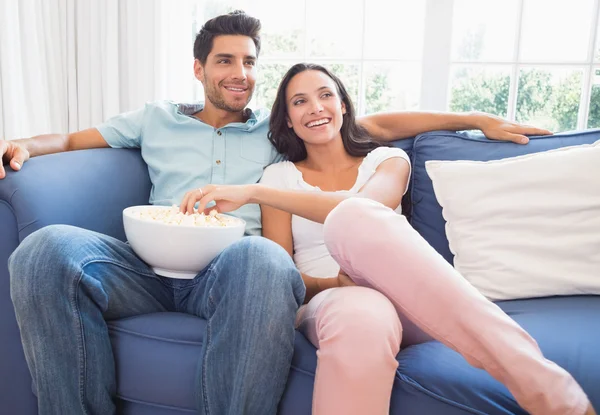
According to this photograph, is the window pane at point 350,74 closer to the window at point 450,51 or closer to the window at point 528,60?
the window at point 450,51

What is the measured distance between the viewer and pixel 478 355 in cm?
105

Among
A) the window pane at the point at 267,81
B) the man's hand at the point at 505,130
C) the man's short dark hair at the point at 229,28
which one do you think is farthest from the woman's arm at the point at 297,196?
the window pane at the point at 267,81

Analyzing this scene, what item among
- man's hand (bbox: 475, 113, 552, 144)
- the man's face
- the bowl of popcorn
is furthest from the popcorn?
man's hand (bbox: 475, 113, 552, 144)

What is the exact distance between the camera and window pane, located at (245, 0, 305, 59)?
289 cm

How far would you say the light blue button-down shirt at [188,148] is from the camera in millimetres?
1794

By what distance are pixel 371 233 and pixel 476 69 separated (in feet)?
6.10

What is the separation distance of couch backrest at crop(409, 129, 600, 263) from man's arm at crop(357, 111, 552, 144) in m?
0.03

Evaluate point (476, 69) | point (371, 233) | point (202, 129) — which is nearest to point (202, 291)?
point (371, 233)

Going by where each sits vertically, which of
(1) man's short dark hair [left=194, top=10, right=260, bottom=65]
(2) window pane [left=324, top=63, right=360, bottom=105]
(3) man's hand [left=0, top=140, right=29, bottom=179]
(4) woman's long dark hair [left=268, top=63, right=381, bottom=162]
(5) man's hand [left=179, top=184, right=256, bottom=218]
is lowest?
(5) man's hand [left=179, top=184, right=256, bottom=218]

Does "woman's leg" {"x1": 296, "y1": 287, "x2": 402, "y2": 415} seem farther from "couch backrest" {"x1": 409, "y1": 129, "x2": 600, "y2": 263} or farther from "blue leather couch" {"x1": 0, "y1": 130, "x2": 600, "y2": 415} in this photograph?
"couch backrest" {"x1": 409, "y1": 129, "x2": 600, "y2": 263}

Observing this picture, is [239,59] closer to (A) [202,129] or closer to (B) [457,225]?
(A) [202,129]

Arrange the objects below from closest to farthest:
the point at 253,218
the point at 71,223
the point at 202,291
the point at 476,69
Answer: the point at 202,291 < the point at 71,223 < the point at 253,218 < the point at 476,69

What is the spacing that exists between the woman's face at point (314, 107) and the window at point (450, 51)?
1.12 m

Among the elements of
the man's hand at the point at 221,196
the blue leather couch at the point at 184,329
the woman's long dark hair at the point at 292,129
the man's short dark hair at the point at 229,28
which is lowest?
the blue leather couch at the point at 184,329
